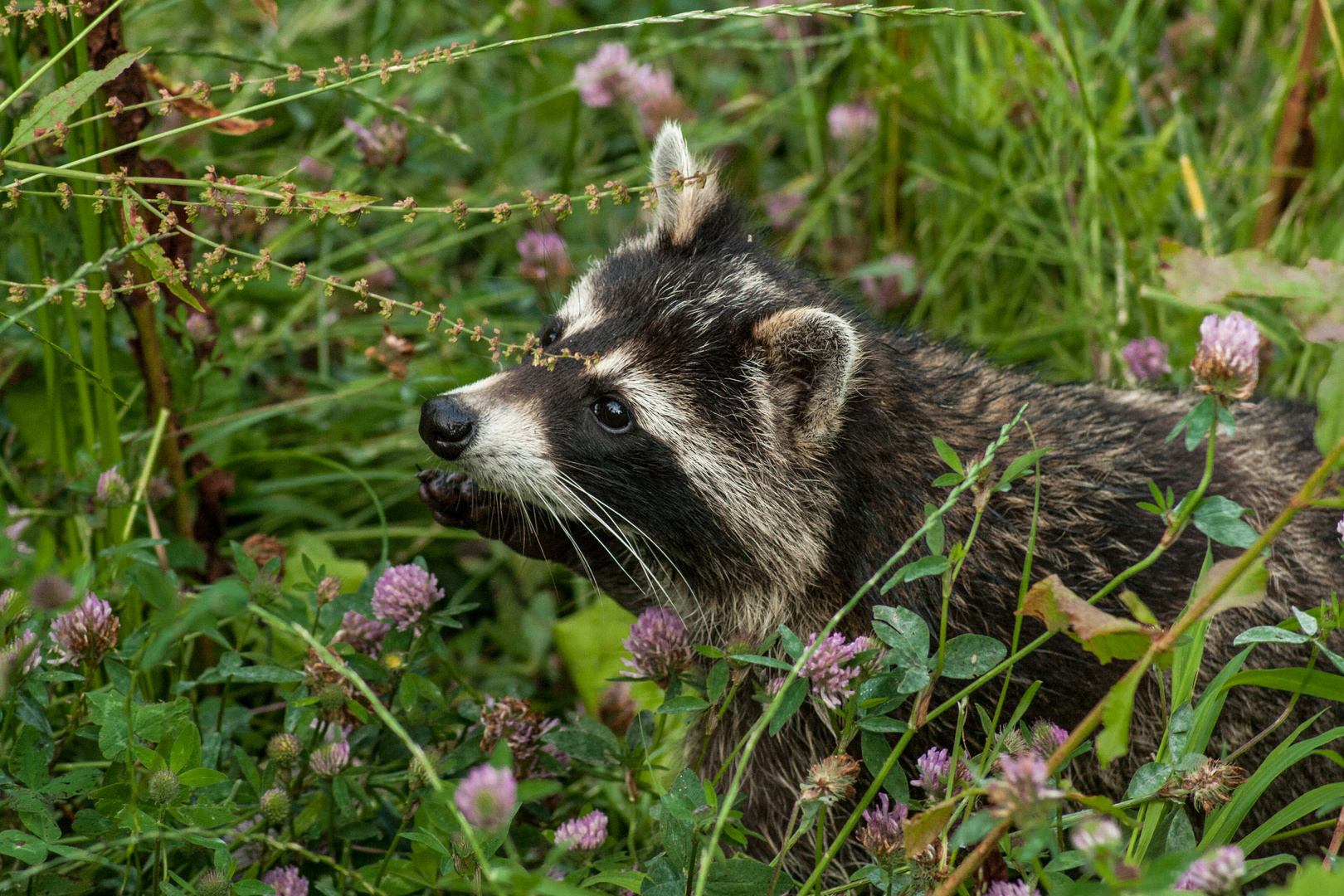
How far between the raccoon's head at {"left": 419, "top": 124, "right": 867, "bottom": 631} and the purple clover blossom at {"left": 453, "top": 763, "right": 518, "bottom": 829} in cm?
159

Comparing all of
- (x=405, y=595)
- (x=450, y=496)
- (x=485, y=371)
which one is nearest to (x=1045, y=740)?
(x=405, y=595)

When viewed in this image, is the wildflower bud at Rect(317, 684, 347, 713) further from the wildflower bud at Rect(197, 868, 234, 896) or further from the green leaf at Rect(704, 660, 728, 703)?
the green leaf at Rect(704, 660, 728, 703)

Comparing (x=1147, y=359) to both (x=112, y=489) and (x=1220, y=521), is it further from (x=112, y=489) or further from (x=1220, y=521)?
(x=112, y=489)

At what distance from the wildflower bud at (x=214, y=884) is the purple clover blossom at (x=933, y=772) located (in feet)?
4.43

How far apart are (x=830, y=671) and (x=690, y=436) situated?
107cm

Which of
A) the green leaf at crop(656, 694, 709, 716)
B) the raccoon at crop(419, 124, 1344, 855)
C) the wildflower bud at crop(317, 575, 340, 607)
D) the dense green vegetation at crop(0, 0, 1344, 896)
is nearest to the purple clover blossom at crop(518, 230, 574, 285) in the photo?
the dense green vegetation at crop(0, 0, 1344, 896)

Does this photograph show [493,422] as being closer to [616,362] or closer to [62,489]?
[616,362]

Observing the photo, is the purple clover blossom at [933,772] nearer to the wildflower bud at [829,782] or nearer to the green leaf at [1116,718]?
the wildflower bud at [829,782]

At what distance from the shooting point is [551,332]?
376 centimetres

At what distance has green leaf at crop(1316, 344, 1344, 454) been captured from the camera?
1905mm

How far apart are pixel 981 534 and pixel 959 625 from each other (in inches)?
10.6

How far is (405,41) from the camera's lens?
6.27m

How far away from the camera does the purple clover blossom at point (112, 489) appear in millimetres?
2896

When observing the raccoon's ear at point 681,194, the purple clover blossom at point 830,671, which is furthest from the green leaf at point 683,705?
the raccoon's ear at point 681,194
